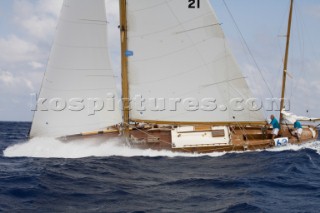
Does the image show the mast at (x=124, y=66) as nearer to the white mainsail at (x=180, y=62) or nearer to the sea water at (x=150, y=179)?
the white mainsail at (x=180, y=62)

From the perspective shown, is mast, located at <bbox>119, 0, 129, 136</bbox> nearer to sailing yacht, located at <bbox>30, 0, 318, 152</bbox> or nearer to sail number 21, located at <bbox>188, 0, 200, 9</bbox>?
sailing yacht, located at <bbox>30, 0, 318, 152</bbox>

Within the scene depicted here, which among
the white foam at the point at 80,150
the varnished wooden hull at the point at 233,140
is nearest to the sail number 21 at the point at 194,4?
the varnished wooden hull at the point at 233,140

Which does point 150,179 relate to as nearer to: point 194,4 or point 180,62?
point 180,62

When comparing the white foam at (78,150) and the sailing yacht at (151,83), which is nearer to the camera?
the sailing yacht at (151,83)

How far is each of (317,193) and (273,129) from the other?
9082mm

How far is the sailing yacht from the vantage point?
19297mm

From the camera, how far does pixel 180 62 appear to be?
20438mm

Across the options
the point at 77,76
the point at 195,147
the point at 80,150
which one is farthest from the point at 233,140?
the point at 77,76

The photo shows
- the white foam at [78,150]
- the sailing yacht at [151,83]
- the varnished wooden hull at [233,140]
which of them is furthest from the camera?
the varnished wooden hull at [233,140]

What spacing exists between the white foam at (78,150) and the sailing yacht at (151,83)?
37 centimetres

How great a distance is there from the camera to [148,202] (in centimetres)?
1177

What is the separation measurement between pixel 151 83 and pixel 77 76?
3878mm

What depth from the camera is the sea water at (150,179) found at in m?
11.5

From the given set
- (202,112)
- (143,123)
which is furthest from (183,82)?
(143,123)
